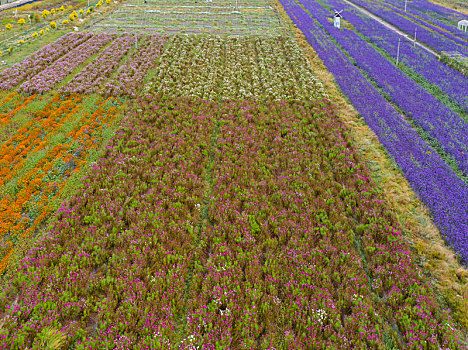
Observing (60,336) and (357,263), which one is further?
(357,263)

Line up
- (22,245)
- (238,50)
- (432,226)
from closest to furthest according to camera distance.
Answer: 1. (22,245)
2. (432,226)
3. (238,50)

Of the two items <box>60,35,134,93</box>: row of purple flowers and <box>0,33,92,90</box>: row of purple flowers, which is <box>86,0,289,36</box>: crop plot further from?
<box>60,35,134,93</box>: row of purple flowers

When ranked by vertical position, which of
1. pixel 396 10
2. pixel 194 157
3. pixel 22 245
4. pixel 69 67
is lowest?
pixel 22 245

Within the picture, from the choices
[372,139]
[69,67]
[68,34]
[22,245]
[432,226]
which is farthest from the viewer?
[68,34]

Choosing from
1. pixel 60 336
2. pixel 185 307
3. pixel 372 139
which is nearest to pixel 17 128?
pixel 60 336

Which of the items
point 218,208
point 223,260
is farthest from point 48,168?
point 223,260

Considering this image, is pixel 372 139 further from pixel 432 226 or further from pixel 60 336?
pixel 60 336
